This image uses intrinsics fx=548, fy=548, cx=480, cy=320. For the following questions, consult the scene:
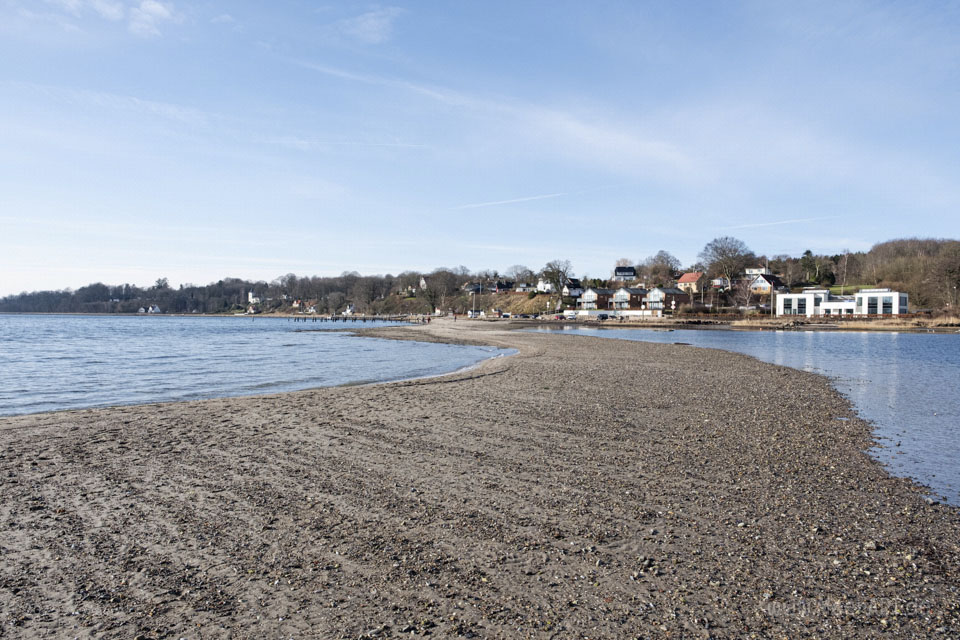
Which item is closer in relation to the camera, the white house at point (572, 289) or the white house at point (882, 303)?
the white house at point (882, 303)

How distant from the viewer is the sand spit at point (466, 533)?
4164 millimetres

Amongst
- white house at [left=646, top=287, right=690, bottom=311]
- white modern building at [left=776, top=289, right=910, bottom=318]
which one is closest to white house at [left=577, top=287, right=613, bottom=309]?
white house at [left=646, top=287, right=690, bottom=311]

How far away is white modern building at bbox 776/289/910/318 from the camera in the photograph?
79938mm

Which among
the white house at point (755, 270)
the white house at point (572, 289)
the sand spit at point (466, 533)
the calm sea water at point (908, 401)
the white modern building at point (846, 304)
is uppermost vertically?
the white house at point (755, 270)

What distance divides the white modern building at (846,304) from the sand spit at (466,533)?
85777 millimetres

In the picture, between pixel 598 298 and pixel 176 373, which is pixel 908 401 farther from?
pixel 598 298

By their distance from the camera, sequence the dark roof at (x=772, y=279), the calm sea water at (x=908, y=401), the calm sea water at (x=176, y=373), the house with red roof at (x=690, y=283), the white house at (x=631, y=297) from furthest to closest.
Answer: the house with red roof at (x=690, y=283) → the white house at (x=631, y=297) → the dark roof at (x=772, y=279) → the calm sea water at (x=176, y=373) → the calm sea water at (x=908, y=401)

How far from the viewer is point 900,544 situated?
5.52 metres

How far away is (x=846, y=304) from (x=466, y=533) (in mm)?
98073

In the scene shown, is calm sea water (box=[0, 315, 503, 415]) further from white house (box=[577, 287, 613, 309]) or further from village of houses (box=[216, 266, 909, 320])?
white house (box=[577, 287, 613, 309])

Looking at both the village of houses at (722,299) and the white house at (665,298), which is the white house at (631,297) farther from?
the white house at (665,298)

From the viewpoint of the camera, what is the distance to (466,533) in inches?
224

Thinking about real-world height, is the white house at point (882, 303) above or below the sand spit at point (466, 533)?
above

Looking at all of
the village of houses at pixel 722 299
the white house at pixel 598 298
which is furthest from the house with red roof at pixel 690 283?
the white house at pixel 598 298
